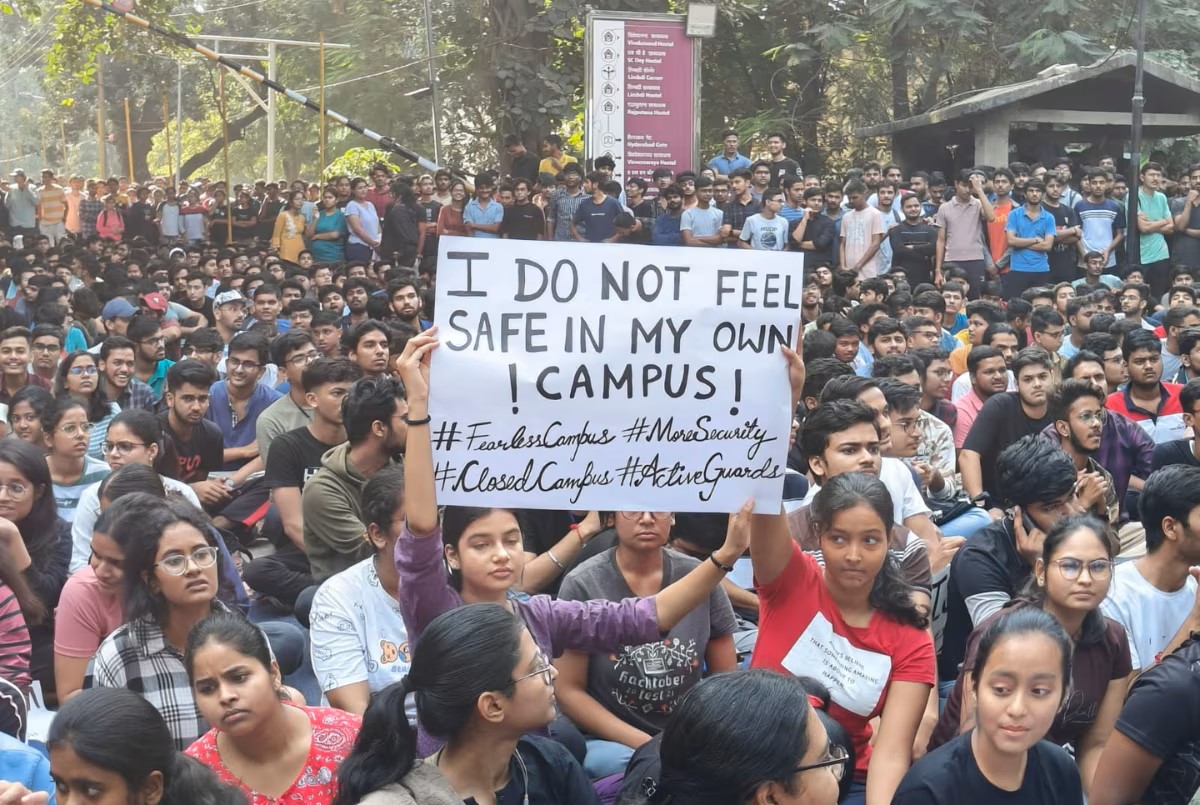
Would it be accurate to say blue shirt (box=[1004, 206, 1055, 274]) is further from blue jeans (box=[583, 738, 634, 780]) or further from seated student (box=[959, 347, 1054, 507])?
blue jeans (box=[583, 738, 634, 780])

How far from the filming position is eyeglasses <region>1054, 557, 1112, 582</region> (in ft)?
13.8

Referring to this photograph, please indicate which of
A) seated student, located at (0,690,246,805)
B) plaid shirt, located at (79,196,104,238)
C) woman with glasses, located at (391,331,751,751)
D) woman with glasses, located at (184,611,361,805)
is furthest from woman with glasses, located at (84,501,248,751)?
plaid shirt, located at (79,196,104,238)

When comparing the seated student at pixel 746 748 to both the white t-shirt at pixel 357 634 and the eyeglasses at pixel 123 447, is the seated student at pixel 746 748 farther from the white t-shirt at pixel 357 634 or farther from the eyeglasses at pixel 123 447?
the eyeglasses at pixel 123 447

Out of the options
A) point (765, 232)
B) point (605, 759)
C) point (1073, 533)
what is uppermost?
point (765, 232)

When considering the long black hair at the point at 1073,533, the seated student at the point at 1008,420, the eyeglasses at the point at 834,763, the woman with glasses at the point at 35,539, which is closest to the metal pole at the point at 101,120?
the seated student at the point at 1008,420

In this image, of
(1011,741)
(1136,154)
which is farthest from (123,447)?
(1136,154)

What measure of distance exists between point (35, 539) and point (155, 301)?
8.48m

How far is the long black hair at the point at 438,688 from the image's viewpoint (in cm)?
319

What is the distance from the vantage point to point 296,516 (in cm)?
685

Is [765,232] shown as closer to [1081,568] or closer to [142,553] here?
[1081,568]

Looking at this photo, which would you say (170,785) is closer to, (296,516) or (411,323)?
(296,516)

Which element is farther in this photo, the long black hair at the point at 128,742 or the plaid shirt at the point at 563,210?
the plaid shirt at the point at 563,210

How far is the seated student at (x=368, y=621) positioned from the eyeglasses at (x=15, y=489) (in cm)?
156

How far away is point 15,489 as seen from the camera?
5570 millimetres
